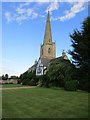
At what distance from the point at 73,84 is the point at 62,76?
16.4 feet

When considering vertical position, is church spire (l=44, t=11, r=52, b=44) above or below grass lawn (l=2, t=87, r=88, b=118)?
above

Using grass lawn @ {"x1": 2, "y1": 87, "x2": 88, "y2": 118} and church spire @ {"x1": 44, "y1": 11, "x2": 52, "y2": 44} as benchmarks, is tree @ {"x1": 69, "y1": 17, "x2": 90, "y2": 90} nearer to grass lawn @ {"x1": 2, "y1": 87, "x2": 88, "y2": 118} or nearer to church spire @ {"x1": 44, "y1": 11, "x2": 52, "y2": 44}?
grass lawn @ {"x1": 2, "y1": 87, "x2": 88, "y2": 118}

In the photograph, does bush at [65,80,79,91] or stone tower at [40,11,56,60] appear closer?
bush at [65,80,79,91]

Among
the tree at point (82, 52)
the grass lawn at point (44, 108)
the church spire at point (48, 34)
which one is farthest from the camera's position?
the church spire at point (48, 34)

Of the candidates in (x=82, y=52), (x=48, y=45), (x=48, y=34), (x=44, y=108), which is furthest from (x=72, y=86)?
(x=48, y=34)

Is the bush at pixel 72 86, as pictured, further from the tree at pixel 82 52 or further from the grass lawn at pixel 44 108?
the grass lawn at pixel 44 108

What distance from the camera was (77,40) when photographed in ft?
99.1

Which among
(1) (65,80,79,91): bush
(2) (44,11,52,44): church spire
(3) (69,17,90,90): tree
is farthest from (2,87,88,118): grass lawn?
(2) (44,11,52,44): church spire

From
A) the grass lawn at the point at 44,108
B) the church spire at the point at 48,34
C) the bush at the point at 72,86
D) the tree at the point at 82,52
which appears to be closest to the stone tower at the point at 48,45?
the church spire at the point at 48,34

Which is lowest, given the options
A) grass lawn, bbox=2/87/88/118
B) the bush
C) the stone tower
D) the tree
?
grass lawn, bbox=2/87/88/118

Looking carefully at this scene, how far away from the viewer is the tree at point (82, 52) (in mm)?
28141

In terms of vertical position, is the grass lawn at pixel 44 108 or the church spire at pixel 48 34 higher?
the church spire at pixel 48 34

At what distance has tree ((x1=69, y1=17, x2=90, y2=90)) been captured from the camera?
28.1 metres

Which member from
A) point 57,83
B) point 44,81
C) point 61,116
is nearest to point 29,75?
point 44,81
